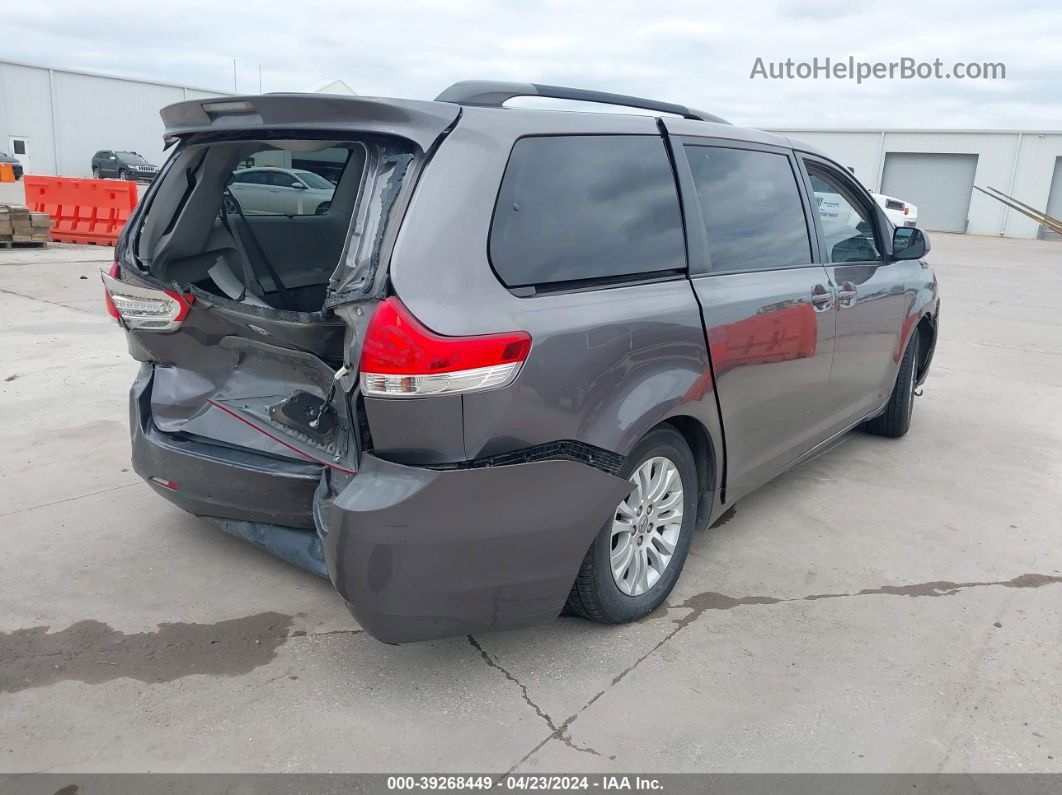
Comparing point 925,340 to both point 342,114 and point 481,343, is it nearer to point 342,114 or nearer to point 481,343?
point 481,343

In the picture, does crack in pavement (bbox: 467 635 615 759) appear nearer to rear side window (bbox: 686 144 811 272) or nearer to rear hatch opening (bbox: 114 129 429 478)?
rear hatch opening (bbox: 114 129 429 478)

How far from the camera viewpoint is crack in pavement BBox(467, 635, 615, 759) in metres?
2.46

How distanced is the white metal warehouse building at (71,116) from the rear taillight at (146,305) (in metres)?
39.5

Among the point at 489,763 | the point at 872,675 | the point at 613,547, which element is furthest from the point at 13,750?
the point at 872,675

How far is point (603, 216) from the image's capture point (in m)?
2.83

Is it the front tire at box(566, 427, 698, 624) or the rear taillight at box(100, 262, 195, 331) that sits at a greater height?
the rear taillight at box(100, 262, 195, 331)

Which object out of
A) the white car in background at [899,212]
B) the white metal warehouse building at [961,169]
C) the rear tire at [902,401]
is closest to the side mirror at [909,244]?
the rear tire at [902,401]

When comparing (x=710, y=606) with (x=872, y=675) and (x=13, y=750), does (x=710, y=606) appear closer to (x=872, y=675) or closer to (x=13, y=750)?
(x=872, y=675)

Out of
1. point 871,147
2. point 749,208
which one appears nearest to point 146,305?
point 749,208

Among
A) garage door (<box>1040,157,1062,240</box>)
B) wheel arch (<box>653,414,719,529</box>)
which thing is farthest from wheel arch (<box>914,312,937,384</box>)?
garage door (<box>1040,157,1062,240</box>)

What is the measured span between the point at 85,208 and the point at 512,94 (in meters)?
15.1

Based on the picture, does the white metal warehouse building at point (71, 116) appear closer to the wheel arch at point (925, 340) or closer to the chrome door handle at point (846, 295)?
the wheel arch at point (925, 340)

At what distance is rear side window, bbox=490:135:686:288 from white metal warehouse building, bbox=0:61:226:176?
40.2 m

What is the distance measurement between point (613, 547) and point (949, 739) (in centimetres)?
117
